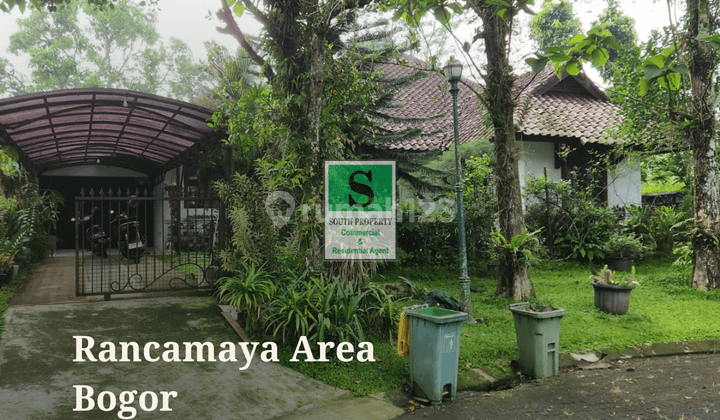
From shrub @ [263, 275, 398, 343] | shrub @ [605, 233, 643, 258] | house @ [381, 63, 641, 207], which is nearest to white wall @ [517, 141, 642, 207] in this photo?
house @ [381, 63, 641, 207]

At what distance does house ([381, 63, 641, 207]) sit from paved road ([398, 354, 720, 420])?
697 centimetres

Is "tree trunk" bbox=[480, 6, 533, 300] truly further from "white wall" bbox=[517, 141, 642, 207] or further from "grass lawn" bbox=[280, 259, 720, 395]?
"white wall" bbox=[517, 141, 642, 207]

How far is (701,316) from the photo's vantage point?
7.09m

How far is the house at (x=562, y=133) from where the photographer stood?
12289 millimetres

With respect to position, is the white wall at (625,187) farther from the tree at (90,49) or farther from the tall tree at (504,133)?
the tree at (90,49)

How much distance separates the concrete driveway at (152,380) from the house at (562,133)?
25.3 ft

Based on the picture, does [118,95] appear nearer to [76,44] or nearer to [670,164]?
[670,164]

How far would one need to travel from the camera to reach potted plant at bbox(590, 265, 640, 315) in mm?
6867

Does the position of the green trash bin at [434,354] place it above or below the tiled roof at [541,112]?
below

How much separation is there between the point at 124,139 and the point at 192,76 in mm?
24841

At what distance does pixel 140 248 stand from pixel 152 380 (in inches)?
308

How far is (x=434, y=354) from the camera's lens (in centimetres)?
429

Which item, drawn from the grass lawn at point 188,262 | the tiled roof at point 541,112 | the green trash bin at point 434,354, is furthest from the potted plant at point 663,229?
the grass lawn at point 188,262

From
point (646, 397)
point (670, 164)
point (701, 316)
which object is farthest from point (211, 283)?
Answer: point (670, 164)
